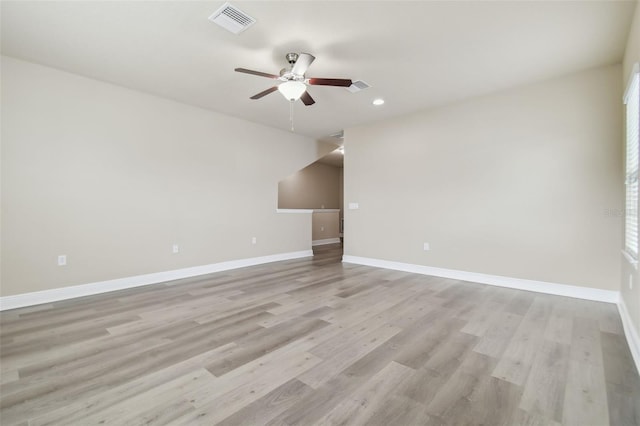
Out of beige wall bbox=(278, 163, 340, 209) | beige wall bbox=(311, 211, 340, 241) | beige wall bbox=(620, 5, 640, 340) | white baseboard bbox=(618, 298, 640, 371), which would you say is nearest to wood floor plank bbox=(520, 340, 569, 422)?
white baseboard bbox=(618, 298, 640, 371)

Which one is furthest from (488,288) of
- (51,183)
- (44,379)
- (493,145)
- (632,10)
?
(51,183)

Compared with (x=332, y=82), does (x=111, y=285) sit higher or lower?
lower

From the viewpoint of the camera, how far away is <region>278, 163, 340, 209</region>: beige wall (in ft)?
28.3

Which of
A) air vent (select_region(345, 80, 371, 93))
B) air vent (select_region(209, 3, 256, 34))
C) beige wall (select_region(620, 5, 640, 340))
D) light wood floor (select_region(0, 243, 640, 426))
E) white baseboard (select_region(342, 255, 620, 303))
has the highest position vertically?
air vent (select_region(209, 3, 256, 34))

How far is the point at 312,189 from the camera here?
9.46m

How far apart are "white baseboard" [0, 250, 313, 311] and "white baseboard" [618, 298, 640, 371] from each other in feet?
16.3

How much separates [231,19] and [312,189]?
280 inches

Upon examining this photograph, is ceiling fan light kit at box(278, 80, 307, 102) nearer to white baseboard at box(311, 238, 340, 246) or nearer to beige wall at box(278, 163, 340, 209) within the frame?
beige wall at box(278, 163, 340, 209)

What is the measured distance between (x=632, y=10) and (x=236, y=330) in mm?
4369

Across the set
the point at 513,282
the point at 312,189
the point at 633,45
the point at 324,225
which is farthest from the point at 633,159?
the point at 312,189

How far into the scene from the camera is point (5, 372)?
1798 mm

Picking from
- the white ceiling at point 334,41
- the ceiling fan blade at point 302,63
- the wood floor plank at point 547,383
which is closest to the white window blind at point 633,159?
the white ceiling at point 334,41

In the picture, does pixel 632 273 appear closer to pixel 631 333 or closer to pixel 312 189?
pixel 631 333

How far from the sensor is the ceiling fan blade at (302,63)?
2654mm
